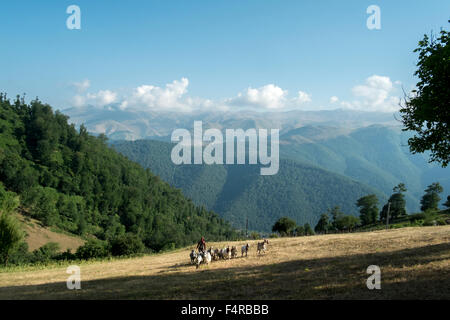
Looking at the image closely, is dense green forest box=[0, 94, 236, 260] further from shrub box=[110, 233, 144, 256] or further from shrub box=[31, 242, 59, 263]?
shrub box=[110, 233, 144, 256]

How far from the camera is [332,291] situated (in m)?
15.3

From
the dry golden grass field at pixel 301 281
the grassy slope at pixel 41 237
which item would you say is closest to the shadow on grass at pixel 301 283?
the dry golden grass field at pixel 301 281

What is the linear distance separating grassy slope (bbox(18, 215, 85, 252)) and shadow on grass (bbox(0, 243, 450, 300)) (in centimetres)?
9988

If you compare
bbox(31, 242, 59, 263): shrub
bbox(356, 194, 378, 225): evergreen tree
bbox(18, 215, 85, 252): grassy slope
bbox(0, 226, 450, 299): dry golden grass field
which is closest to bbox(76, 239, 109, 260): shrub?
bbox(31, 242, 59, 263): shrub

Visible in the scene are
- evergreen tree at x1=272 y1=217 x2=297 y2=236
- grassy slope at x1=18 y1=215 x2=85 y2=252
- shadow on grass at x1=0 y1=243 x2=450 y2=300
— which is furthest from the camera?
grassy slope at x1=18 y1=215 x2=85 y2=252

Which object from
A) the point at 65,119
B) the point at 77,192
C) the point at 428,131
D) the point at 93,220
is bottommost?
the point at 93,220

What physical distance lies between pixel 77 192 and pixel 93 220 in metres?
19.4

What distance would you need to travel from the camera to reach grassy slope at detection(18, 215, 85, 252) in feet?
356

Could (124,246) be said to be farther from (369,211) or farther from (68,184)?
(68,184)

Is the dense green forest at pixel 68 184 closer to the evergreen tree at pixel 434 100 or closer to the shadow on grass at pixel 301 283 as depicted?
the shadow on grass at pixel 301 283

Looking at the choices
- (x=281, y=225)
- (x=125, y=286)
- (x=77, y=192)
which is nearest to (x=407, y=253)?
(x=125, y=286)
